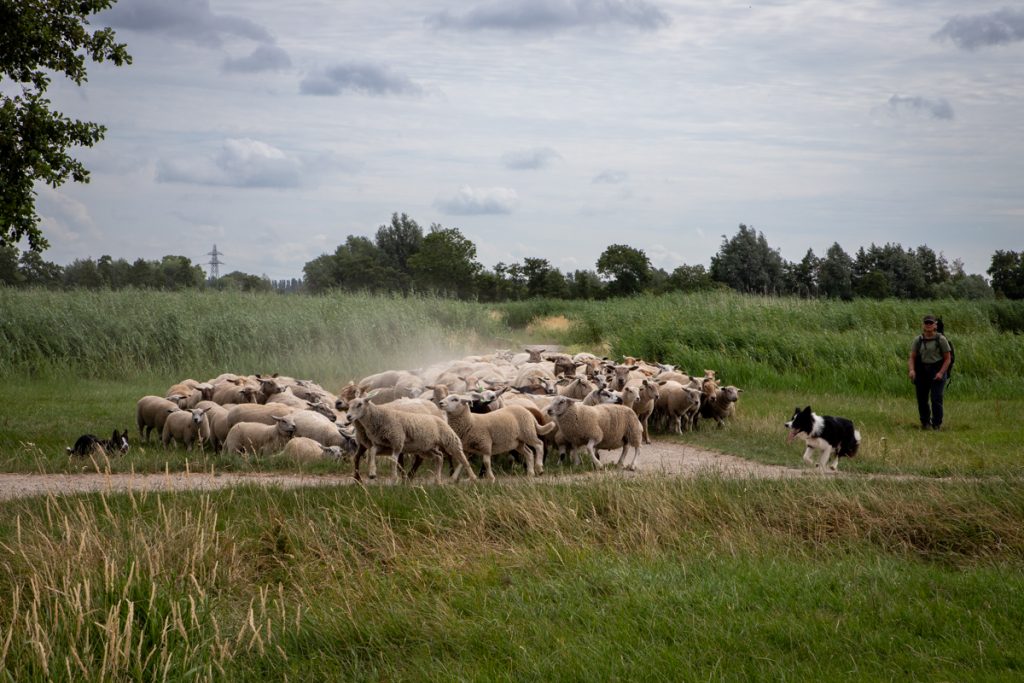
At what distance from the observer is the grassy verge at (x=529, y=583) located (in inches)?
289

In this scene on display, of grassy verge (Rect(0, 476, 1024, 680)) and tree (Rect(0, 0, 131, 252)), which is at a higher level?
tree (Rect(0, 0, 131, 252))

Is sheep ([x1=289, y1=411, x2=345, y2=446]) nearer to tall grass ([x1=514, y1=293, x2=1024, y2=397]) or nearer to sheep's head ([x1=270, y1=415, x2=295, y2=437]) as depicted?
sheep's head ([x1=270, y1=415, x2=295, y2=437])

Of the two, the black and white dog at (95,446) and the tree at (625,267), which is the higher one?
the tree at (625,267)

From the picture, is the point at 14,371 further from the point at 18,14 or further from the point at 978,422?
the point at 978,422

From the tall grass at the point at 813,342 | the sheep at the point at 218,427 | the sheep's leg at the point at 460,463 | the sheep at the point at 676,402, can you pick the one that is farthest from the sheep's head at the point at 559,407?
the tall grass at the point at 813,342

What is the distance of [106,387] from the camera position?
998 inches

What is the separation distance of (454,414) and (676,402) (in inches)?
252

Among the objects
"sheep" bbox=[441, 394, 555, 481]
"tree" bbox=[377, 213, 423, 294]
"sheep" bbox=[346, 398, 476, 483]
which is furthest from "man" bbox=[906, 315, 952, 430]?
"tree" bbox=[377, 213, 423, 294]

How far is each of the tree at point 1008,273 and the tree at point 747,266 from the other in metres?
17.3

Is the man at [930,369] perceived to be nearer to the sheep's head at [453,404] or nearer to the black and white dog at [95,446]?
the sheep's head at [453,404]

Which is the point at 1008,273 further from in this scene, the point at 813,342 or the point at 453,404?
the point at 453,404

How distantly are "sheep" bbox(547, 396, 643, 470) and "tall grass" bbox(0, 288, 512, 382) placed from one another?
15.9 metres

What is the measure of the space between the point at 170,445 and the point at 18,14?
807 cm

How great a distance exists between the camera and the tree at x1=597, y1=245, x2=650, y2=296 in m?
76.7
